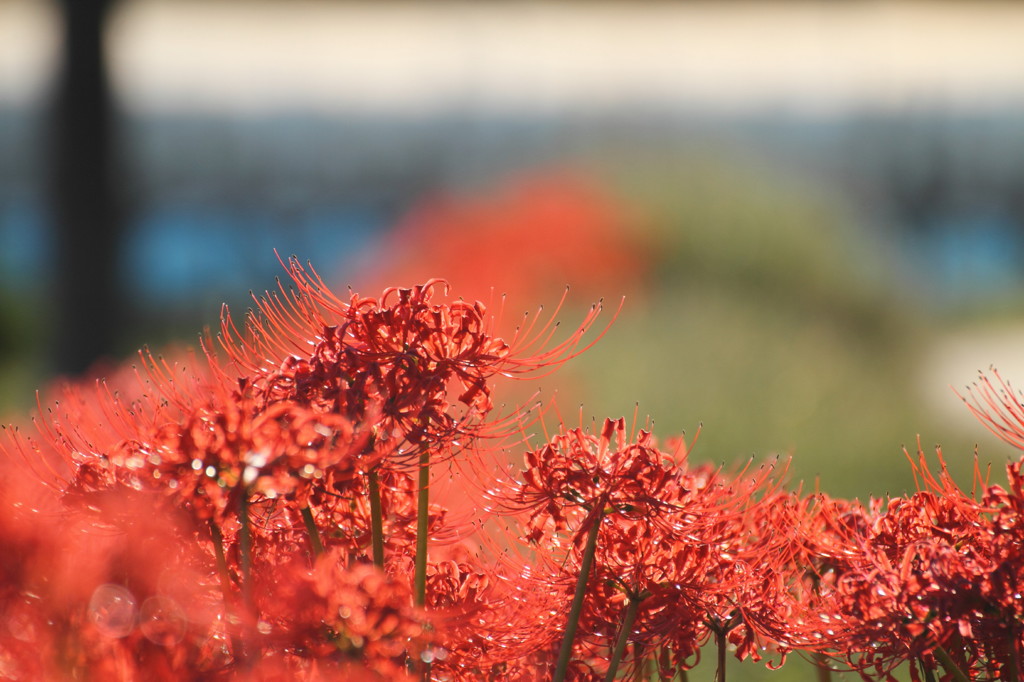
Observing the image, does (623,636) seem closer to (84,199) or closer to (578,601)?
(578,601)

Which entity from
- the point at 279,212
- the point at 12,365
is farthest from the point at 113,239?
the point at 279,212

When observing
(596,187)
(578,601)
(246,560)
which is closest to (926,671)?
(578,601)

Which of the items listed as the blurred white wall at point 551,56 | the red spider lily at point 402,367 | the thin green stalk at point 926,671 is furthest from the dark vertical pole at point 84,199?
the blurred white wall at point 551,56

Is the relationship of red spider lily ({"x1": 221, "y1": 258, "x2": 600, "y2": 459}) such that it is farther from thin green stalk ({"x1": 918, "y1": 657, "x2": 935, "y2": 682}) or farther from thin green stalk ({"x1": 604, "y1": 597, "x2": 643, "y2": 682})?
thin green stalk ({"x1": 918, "y1": 657, "x2": 935, "y2": 682})

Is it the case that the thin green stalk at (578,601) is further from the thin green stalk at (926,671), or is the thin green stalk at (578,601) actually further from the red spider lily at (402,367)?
the thin green stalk at (926,671)

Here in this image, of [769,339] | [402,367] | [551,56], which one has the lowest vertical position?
[402,367]

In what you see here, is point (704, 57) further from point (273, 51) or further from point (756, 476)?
point (756, 476)
